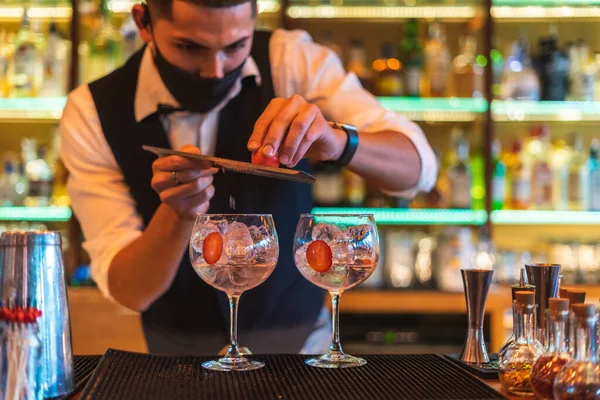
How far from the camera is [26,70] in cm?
297

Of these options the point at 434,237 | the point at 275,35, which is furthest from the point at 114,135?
the point at 434,237

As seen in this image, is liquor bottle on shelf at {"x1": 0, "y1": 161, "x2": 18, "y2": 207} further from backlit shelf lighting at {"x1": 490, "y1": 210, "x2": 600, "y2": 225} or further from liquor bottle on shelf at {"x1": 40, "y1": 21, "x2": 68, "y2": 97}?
backlit shelf lighting at {"x1": 490, "y1": 210, "x2": 600, "y2": 225}

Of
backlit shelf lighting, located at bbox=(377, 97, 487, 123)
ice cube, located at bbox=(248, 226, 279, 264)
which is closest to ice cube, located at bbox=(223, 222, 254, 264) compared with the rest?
ice cube, located at bbox=(248, 226, 279, 264)

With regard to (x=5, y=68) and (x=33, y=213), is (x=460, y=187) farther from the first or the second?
(x=5, y=68)

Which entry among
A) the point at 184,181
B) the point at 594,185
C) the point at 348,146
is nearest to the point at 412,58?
the point at 594,185

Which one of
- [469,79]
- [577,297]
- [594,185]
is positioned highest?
[469,79]

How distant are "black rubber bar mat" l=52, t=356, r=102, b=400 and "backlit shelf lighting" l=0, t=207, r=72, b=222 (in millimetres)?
2019

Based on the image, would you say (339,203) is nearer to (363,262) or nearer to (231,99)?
(231,99)

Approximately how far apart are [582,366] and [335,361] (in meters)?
0.34

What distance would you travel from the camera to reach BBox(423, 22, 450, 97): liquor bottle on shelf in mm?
2990

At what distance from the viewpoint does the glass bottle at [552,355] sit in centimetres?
79

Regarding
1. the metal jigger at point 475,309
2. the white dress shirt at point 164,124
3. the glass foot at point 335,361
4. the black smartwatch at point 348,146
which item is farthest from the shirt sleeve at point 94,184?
the metal jigger at point 475,309

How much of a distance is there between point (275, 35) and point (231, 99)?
0.23 m

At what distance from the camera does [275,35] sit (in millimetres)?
1791
